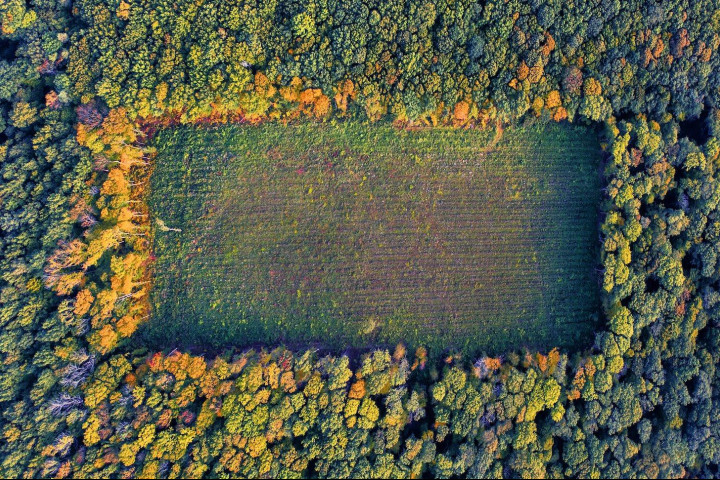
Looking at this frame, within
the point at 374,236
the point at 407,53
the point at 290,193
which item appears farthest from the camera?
the point at 290,193

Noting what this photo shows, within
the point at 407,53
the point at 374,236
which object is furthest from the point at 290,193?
the point at 407,53

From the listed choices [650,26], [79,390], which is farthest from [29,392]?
[650,26]

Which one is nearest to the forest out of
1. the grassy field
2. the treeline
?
the treeline

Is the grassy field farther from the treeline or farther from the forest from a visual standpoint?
the treeline

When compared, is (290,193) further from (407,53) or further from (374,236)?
(407,53)

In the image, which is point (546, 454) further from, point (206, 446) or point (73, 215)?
point (73, 215)

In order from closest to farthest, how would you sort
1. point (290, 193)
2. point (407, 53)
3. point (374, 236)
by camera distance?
point (407, 53), point (374, 236), point (290, 193)

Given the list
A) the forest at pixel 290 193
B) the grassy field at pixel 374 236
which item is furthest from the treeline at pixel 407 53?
the grassy field at pixel 374 236
